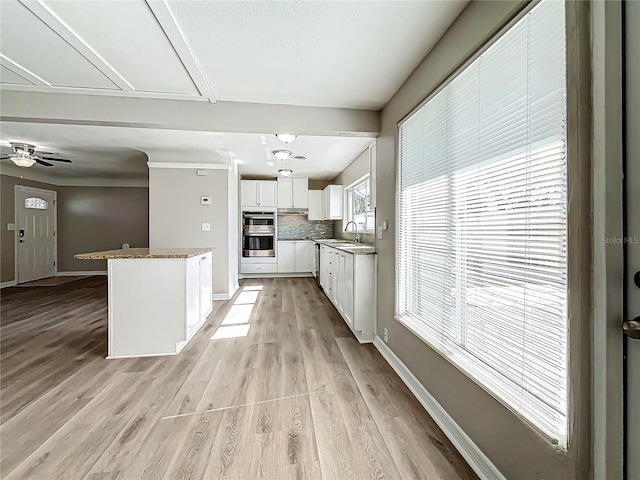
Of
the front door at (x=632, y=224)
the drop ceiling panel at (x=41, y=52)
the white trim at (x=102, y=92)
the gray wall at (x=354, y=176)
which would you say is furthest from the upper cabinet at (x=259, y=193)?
the front door at (x=632, y=224)

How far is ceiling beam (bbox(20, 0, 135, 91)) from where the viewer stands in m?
1.59

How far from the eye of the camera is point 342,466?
1424 mm

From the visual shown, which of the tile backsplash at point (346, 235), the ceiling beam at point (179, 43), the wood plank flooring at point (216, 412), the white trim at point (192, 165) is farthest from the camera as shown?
the tile backsplash at point (346, 235)

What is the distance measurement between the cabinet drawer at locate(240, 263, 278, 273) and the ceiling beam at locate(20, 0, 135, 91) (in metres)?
4.75

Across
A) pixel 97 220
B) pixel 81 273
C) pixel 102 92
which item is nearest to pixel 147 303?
pixel 102 92

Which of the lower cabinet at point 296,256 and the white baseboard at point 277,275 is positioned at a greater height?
the lower cabinet at point 296,256

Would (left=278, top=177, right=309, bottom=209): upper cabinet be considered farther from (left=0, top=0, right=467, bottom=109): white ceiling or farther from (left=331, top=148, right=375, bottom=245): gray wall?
(left=0, top=0, right=467, bottom=109): white ceiling

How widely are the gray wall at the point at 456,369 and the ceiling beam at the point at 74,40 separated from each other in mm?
2290

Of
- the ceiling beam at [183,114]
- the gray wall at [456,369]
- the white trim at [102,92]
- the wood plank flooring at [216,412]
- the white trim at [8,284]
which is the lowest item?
the wood plank flooring at [216,412]

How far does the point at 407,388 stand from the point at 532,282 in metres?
1.38

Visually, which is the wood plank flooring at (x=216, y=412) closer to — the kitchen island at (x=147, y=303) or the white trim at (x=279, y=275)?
the kitchen island at (x=147, y=303)

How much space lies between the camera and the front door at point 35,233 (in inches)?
243

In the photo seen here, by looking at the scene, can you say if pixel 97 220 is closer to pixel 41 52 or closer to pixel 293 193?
pixel 293 193

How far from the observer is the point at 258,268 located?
6.80 meters
